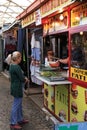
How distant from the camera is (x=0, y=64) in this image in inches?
714

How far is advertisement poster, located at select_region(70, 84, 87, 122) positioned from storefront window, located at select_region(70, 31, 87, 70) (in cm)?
36

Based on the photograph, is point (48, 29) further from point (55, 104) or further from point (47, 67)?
point (55, 104)

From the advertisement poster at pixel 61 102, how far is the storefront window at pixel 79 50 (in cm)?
67

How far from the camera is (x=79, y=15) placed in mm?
5340

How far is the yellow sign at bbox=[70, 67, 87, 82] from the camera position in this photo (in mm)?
5148

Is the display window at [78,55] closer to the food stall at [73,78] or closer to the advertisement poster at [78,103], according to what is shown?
the food stall at [73,78]

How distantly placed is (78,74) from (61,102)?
119cm

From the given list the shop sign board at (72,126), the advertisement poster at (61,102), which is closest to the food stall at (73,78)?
the advertisement poster at (61,102)

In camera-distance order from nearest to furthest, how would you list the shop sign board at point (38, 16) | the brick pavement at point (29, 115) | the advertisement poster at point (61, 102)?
the advertisement poster at point (61, 102) < the brick pavement at point (29, 115) < the shop sign board at point (38, 16)

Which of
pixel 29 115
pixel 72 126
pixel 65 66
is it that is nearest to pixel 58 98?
pixel 65 66

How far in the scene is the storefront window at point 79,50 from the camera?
5.20 meters

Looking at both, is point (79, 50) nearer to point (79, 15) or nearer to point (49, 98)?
point (79, 15)

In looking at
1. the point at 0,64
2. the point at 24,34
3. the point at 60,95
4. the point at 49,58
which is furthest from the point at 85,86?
the point at 0,64

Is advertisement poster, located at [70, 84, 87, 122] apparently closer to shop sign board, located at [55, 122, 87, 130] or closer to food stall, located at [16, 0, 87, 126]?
food stall, located at [16, 0, 87, 126]
